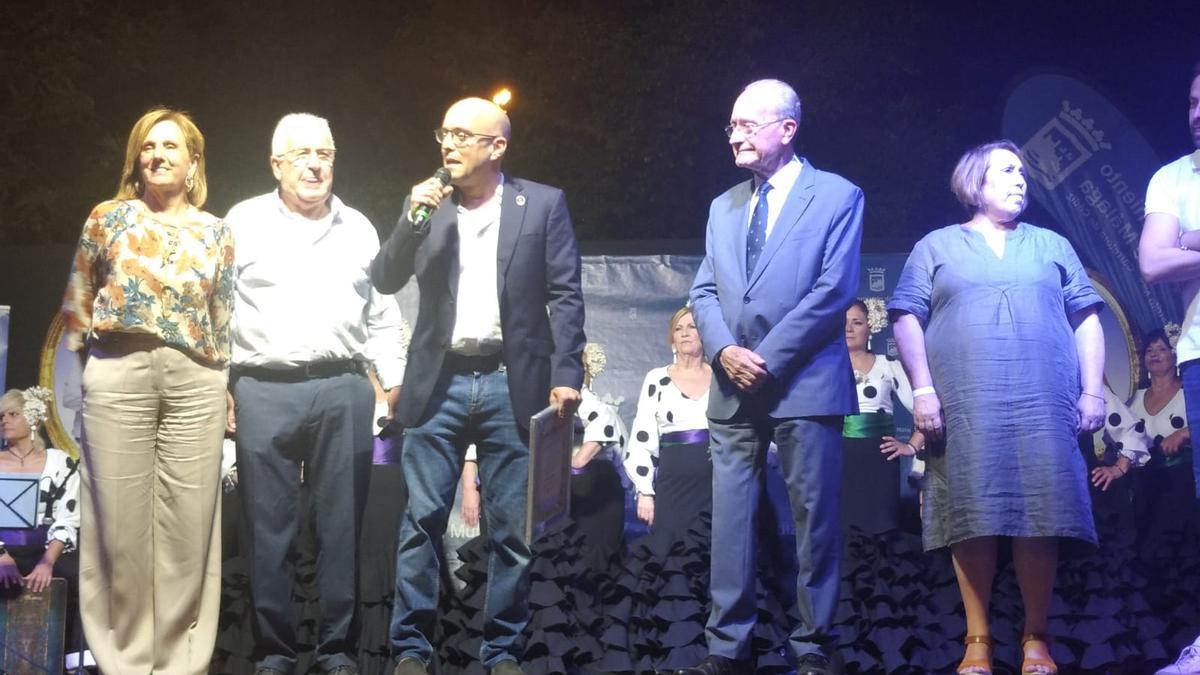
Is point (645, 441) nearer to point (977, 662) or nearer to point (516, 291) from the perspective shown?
point (516, 291)

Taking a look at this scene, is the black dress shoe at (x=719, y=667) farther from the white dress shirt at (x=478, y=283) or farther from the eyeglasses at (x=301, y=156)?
the eyeglasses at (x=301, y=156)

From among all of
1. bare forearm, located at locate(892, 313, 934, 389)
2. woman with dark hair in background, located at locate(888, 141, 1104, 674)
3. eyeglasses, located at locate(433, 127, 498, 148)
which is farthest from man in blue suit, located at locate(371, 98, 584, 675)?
woman with dark hair in background, located at locate(888, 141, 1104, 674)

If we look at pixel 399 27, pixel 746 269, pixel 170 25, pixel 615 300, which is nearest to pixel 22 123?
pixel 170 25

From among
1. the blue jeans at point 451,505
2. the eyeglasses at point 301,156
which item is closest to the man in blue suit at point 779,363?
the blue jeans at point 451,505

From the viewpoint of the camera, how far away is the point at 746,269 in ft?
12.6

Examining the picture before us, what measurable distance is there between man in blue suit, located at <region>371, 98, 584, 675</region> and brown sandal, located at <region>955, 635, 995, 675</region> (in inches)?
50.6

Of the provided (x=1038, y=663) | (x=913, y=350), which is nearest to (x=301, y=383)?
(x=913, y=350)

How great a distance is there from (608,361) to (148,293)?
3111 mm

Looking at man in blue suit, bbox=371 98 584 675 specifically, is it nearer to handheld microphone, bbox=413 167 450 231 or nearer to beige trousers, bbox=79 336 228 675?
handheld microphone, bbox=413 167 450 231

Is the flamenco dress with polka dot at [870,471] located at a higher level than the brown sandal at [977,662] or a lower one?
higher

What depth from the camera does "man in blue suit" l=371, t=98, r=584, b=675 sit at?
371cm

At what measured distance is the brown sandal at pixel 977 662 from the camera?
3.68 meters

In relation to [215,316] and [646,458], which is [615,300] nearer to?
[646,458]

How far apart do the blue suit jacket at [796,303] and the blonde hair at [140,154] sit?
62.1 inches
